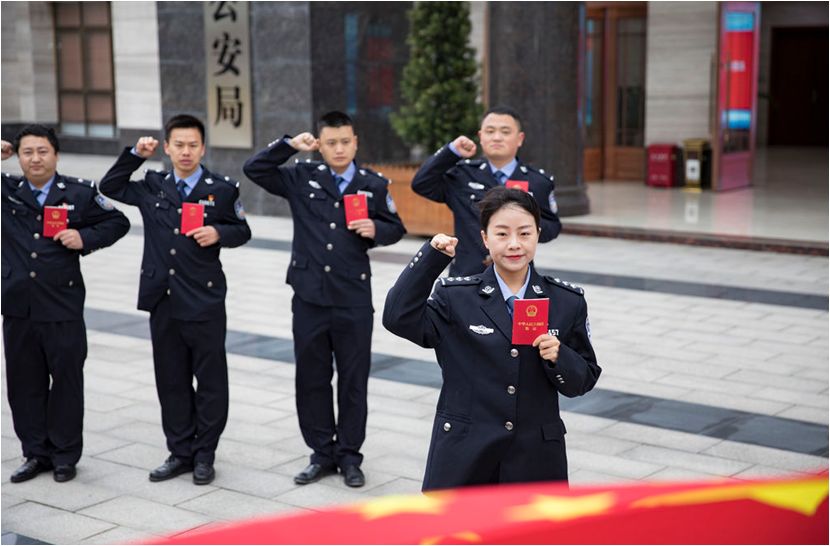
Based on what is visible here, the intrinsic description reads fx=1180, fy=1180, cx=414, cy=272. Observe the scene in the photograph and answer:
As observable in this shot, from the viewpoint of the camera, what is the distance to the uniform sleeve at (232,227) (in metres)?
5.94

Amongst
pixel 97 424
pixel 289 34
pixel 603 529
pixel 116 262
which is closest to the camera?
pixel 603 529

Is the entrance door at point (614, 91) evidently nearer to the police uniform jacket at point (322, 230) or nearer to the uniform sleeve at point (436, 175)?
the uniform sleeve at point (436, 175)

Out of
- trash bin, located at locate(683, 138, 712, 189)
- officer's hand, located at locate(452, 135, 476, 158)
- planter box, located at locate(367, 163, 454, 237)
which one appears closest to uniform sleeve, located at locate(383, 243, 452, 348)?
officer's hand, located at locate(452, 135, 476, 158)

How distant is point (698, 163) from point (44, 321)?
14562 millimetres

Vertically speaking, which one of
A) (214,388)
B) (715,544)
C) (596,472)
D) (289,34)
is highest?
(289,34)

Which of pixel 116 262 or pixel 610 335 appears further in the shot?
pixel 116 262

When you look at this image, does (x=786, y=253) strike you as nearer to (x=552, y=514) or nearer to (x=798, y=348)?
(x=798, y=348)

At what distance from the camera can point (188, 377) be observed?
601 centimetres

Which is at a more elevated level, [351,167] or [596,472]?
[351,167]

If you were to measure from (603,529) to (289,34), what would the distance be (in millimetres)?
14705

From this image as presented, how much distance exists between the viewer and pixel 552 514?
4.24 ft

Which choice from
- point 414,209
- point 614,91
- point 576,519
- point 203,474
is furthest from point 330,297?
point 614,91

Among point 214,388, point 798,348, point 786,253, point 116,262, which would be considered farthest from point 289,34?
point 214,388

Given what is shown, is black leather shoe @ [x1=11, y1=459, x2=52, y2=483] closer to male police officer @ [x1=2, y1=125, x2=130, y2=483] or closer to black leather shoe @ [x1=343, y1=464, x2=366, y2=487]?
male police officer @ [x1=2, y1=125, x2=130, y2=483]
